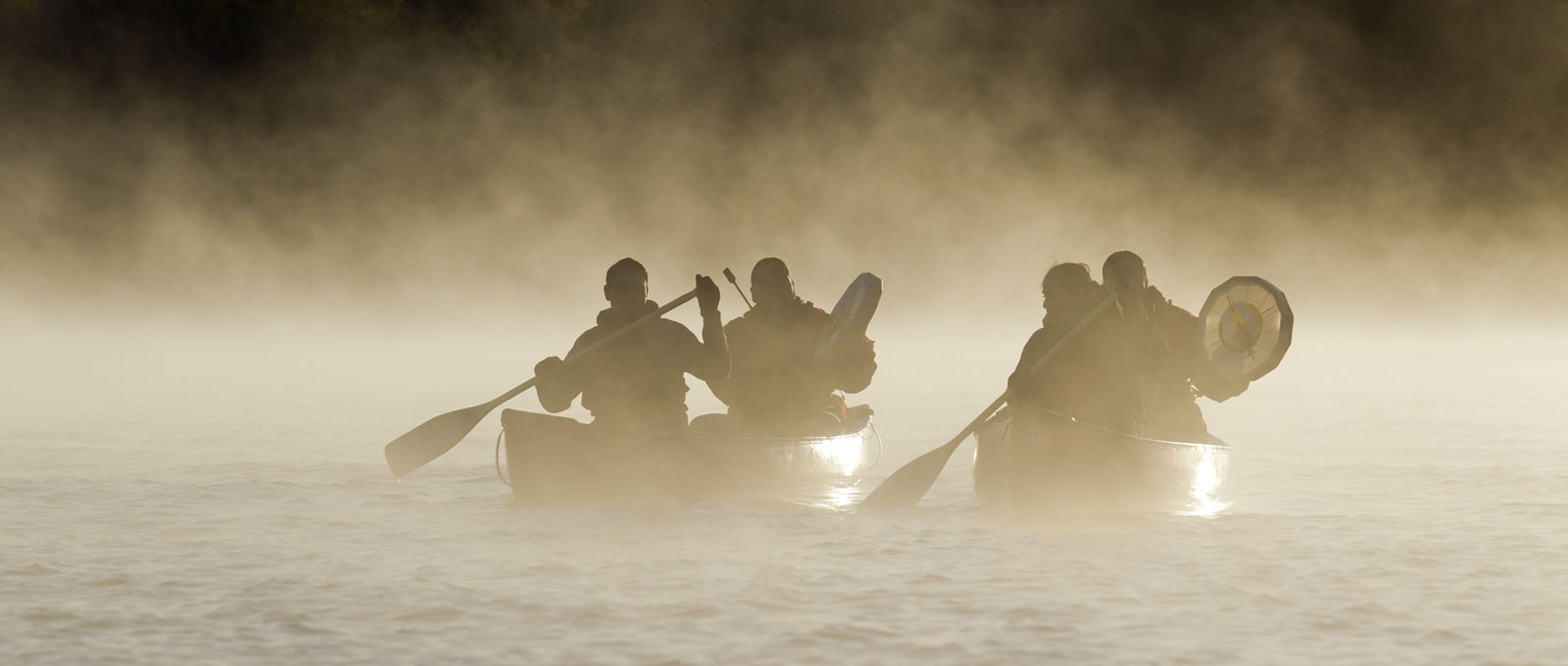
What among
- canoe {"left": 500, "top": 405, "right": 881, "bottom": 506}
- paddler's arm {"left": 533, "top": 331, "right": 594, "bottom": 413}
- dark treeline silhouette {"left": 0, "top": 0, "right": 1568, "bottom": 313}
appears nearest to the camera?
canoe {"left": 500, "top": 405, "right": 881, "bottom": 506}

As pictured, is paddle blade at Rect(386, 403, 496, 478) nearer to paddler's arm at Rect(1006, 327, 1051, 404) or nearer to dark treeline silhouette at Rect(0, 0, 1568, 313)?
paddler's arm at Rect(1006, 327, 1051, 404)

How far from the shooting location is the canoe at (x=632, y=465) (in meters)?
9.00

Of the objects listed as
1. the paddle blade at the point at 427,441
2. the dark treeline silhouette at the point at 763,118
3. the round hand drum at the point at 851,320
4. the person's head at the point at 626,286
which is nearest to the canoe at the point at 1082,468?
the round hand drum at the point at 851,320

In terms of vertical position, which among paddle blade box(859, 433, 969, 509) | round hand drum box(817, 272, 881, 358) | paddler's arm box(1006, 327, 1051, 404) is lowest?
paddle blade box(859, 433, 969, 509)

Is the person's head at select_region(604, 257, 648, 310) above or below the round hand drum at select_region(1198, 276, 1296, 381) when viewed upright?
above

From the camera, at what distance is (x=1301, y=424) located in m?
16.1

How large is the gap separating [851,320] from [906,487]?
1.15 metres

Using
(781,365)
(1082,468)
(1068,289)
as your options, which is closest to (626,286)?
(781,365)

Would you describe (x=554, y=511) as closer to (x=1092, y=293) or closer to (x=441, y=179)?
(x=1092, y=293)

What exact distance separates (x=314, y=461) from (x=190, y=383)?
36.3 ft

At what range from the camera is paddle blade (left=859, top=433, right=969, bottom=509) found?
30.4ft

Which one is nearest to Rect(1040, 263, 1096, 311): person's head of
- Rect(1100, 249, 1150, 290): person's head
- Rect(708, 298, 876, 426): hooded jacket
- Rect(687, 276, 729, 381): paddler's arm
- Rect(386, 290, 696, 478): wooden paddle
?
Rect(1100, 249, 1150, 290): person's head

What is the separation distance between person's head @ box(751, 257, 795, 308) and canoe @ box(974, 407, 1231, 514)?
5.42ft

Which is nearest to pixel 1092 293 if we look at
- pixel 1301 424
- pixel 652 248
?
pixel 1301 424
